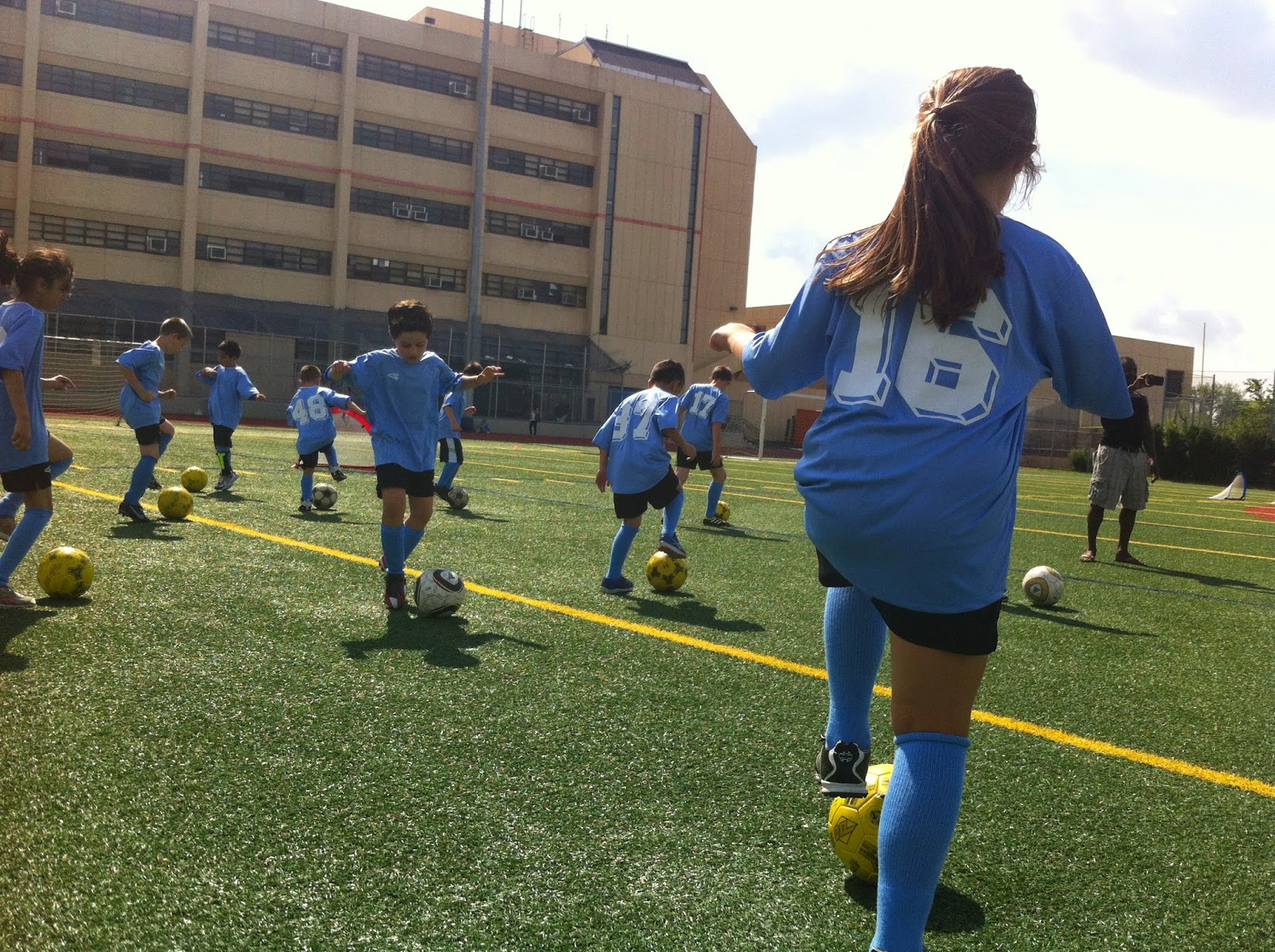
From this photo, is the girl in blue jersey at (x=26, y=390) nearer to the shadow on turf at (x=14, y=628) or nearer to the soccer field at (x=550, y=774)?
the shadow on turf at (x=14, y=628)

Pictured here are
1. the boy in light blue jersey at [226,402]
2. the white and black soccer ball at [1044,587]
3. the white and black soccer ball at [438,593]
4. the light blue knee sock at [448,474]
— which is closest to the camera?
the white and black soccer ball at [438,593]

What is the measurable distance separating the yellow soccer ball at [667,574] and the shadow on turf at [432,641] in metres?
1.76

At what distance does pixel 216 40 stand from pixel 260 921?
156ft

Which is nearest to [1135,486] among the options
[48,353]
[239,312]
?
[48,353]

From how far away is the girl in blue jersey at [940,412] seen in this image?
2109mm

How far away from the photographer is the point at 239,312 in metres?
42.9

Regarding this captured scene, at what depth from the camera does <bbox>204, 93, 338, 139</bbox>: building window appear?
4312 centimetres

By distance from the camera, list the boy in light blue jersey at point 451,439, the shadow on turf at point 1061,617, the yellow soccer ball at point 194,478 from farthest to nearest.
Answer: the boy in light blue jersey at point 451,439 < the yellow soccer ball at point 194,478 < the shadow on turf at point 1061,617

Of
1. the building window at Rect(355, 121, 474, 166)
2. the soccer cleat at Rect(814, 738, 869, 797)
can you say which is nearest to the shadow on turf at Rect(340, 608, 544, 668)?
the soccer cleat at Rect(814, 738, 869, 797)

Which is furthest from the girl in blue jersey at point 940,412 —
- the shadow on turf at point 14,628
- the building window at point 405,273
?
the building window at point 405,273

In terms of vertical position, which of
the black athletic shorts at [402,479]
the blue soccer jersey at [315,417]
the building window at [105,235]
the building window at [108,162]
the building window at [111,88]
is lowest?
the black athletic shorts at [402,479]

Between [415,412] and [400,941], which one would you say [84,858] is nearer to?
[400,941]

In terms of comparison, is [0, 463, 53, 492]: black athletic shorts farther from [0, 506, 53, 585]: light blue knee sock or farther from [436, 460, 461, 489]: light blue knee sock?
[436, 460, 461, 489]: light blue knee sock

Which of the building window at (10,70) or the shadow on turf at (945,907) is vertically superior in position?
the building window at (10,70)
